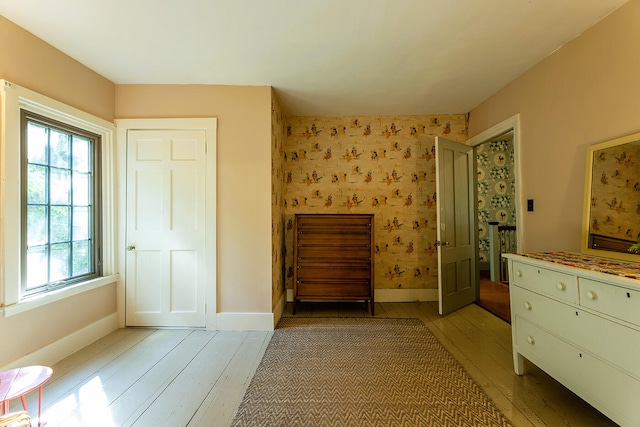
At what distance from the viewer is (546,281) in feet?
5.32

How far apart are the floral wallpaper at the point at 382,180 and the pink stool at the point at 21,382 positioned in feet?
7.96

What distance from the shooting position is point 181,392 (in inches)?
69.5

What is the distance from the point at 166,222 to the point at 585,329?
3.18 metres

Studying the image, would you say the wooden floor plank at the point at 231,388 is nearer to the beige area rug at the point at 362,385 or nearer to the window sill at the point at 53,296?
the beige area rug at the point at 362,385

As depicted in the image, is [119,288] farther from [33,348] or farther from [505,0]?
[505,0]

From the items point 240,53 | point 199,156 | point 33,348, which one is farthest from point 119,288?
point 240,53

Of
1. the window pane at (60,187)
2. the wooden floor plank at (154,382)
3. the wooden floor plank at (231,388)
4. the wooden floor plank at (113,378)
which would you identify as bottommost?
the wooden floor plank at (231,388)

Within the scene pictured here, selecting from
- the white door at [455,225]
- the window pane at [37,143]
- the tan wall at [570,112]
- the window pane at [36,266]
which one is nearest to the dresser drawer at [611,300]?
the tan wall at [570,112]

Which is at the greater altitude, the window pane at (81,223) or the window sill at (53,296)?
the window pane at (81,223)

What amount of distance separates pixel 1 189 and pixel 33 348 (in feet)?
3.68

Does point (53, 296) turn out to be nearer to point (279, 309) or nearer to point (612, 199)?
point (279, 309)

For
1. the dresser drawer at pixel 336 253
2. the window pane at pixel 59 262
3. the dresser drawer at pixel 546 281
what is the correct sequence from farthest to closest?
the dresser drawer at pixel 336 253 → the window pane at pixel 59 262 → the dresser drawer at pixel 546 281

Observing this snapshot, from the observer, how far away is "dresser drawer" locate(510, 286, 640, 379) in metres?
1.20

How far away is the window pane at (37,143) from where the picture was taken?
6.70 ft
